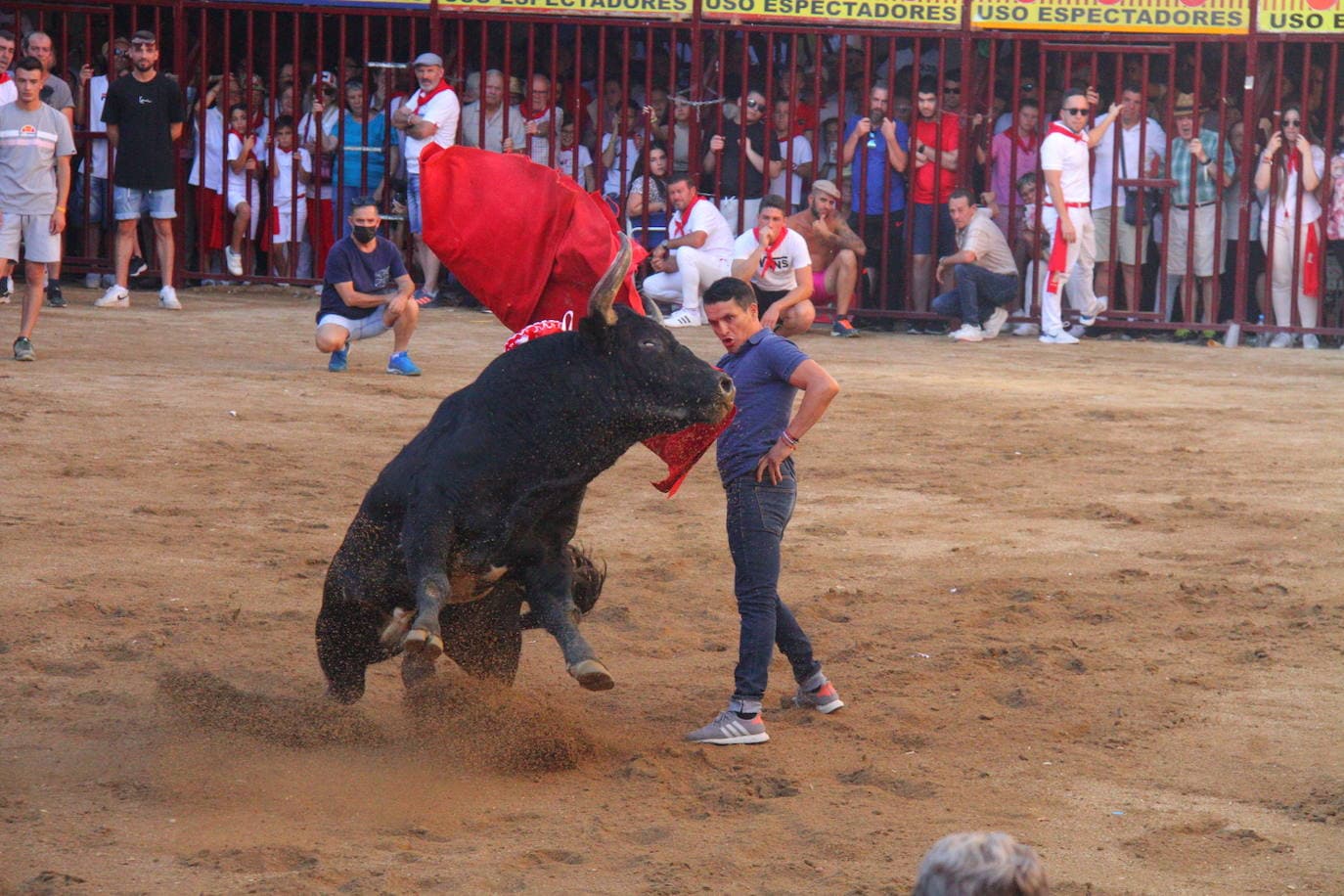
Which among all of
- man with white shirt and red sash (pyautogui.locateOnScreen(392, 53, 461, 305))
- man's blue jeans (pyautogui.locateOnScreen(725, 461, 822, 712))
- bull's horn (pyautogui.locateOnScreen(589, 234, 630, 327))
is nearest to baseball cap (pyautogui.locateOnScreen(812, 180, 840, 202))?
man with white shirt and red sash (pyautogui.locateOnScreen(392, 53, 461, 305))

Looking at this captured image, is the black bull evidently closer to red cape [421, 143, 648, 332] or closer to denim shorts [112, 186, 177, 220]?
red cape [421, 143, 648, 332]

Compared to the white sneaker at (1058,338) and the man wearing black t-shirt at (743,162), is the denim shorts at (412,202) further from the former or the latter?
the white sneaker at (1058,338)

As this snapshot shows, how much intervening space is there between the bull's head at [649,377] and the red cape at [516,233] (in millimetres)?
770

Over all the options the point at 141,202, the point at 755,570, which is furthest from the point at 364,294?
the point at 755,570

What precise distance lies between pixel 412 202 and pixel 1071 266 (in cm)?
571

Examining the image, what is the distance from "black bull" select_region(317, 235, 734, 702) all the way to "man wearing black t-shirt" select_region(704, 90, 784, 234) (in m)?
→ 10.9

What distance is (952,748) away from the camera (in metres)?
5.64

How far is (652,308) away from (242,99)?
1198 centimetres

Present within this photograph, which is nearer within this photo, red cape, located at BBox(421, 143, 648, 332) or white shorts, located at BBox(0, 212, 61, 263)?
red cape, located at BBox(421, 143, 648, 332)

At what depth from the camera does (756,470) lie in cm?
562

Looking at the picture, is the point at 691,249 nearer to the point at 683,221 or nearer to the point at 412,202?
the point at 683,221

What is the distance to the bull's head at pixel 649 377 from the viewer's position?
522cm

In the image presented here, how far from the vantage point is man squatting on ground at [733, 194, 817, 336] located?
14105 mm

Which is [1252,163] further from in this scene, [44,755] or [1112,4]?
[44,755]
